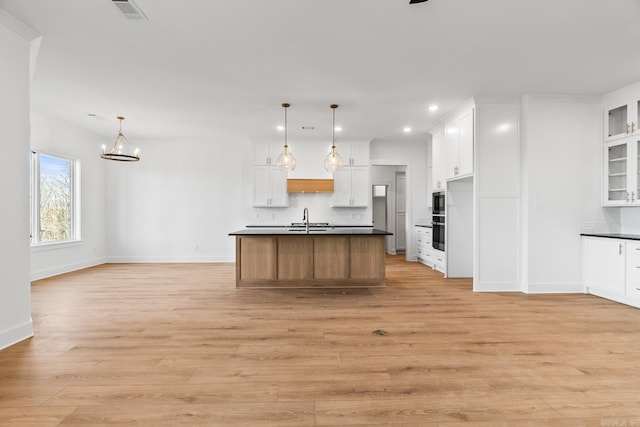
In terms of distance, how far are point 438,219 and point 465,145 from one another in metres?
1.70

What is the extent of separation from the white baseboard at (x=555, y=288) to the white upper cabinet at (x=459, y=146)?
6.28 ft

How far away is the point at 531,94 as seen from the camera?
15.9 ft

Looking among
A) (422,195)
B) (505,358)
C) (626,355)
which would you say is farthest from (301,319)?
(422,195)

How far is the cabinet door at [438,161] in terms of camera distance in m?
6.63

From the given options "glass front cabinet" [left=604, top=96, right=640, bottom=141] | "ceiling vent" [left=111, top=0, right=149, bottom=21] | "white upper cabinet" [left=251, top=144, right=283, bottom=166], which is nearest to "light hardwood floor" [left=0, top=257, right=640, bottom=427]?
"glass front cabinet" [left=604, top=96, right=640, bottom=141]

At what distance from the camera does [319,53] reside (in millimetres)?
3578

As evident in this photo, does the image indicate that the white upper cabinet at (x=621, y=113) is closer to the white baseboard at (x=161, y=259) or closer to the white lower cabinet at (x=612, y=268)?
the white lower cabinet at (x=612, y=268)

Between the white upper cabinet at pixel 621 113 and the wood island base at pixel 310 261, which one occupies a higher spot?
the white upper cabinet at pixel 621 113

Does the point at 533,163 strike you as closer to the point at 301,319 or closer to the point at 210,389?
the point at 301,319

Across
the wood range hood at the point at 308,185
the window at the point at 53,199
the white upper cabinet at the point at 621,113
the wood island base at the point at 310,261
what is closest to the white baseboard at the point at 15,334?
the wood island base at the point at 310,261

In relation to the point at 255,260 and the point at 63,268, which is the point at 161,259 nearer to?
the point at 63,268

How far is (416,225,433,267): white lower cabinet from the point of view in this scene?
722cm

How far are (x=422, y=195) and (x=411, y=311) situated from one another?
476 centimetres

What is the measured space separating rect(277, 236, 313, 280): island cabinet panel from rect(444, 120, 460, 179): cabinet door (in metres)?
2.81
